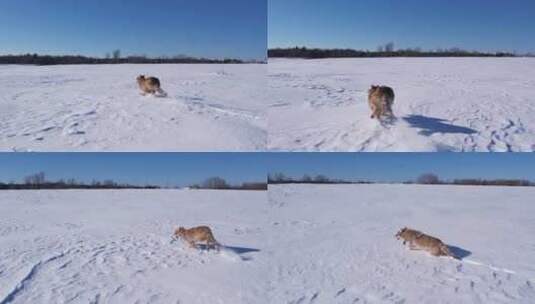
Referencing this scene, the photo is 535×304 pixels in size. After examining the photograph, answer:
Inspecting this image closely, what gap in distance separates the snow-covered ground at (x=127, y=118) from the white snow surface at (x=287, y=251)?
50.3 inches

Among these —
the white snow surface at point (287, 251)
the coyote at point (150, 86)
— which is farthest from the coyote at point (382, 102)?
the coyote at point (150, 86)

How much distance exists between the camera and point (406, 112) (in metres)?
4.59

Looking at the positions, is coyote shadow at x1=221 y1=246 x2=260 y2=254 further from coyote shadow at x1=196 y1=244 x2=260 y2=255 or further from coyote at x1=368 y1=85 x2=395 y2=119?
coyote at x1=368 y1=85 x2=395 y2=119

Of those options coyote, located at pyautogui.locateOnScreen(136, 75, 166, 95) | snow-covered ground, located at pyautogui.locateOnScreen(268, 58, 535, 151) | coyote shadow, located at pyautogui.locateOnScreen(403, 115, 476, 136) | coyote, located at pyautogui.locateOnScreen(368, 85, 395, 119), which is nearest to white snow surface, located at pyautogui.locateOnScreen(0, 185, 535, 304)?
snow-covered ground, located at pyautogui.locateOnScreen(268, 58, 535, 151)

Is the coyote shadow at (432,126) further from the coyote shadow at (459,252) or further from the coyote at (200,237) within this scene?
the coyote at (200,237)

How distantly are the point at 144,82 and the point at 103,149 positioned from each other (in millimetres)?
2214

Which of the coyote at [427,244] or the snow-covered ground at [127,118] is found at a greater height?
the snow-covered ground at [127,118]

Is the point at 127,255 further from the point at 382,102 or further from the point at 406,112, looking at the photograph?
the point at 406,112

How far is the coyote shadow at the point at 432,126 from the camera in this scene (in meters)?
4.09

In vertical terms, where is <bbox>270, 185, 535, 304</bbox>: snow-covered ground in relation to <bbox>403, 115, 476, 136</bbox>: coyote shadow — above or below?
below

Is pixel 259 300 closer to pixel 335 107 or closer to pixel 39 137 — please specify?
pixel 335 107

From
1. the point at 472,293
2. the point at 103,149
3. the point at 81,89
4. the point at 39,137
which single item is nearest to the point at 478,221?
the point at 472,293

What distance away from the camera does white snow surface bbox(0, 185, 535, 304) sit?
3.95 meters

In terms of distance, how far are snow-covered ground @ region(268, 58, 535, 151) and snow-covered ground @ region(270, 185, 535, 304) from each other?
4.15 ft
